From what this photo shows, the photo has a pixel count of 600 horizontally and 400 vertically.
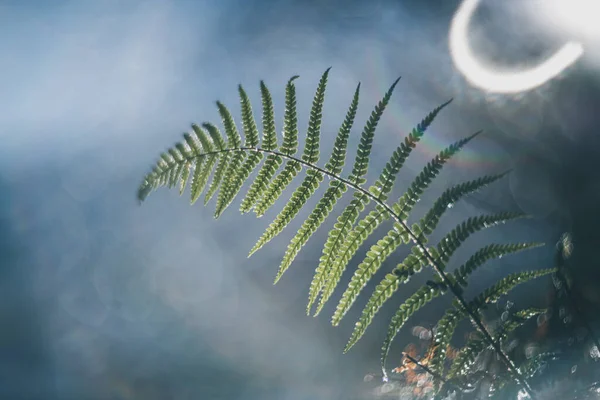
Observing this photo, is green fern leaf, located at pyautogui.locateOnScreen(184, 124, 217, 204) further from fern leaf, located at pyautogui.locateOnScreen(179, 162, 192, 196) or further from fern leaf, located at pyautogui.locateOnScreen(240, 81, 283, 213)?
fern leaf, located at pyautogui.locateOnScreen(240, 81, 283, 213)

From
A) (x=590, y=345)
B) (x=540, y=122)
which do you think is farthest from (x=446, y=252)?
(x=540, y=122)

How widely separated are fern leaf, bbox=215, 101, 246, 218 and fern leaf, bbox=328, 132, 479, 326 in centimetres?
67

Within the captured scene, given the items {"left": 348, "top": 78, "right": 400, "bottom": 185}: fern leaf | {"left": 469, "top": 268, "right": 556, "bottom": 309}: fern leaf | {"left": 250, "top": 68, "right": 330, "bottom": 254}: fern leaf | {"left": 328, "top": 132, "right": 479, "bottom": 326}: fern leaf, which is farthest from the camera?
{"left": 250, "top": 68, "right": 330, "bottom": 254}: fern leaf

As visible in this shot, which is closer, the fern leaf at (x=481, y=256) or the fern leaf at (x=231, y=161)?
the fern leaf at (x=481, y=256)

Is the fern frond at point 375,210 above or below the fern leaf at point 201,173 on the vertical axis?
below

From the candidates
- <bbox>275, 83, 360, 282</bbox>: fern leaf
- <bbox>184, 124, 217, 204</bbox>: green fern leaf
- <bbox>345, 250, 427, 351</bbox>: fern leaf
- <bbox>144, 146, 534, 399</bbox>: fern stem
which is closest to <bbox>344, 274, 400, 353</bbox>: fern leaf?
<bbox>345, 250, 427, 351</bbox>: fern leaf

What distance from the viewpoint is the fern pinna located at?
155cm

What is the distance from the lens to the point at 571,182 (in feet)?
31.0

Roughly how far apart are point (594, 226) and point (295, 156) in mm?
4208

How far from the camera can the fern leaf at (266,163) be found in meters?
1.96

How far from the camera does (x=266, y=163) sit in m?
2.00

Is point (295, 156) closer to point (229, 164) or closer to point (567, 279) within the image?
point (229, 164)

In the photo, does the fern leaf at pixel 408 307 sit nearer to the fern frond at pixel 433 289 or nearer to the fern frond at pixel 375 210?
the fern frond at pixel 433 289

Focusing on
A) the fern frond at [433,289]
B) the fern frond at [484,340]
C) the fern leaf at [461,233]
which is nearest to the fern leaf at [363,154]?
the fern leaf at [461,233]
